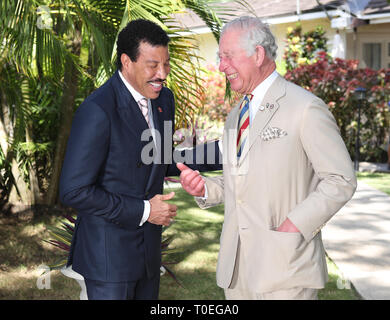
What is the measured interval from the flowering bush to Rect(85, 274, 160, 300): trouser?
11961mm

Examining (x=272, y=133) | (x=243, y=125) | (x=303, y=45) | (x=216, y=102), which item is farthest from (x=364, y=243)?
(x=303, y=45)

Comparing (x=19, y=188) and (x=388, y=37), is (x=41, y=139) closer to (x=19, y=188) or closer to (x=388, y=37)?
(x=19, y=188)

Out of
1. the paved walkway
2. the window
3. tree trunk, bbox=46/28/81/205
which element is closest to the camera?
the paved walkway

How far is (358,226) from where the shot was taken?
28.1ft

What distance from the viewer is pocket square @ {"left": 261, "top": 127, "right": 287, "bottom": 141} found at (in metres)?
2.89

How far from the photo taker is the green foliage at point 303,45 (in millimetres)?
18594

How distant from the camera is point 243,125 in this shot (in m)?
3.09

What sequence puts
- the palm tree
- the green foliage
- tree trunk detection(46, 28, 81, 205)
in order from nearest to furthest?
the palm tree, tree trunk detection(46, 28, 81, 205), the green foliage

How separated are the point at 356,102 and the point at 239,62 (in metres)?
12.3

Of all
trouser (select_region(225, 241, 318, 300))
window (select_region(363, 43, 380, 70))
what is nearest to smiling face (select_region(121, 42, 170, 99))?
trouser (select_region(225, 241, 318, 300))

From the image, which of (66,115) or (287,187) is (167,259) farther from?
(287,187)

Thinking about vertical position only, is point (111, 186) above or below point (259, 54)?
below

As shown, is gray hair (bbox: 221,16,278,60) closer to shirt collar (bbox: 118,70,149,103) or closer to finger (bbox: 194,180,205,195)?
shirt collar (bbox: 118,70,149,103)

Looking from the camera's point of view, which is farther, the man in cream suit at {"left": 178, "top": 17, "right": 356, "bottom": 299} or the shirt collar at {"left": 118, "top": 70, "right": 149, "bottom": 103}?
the shirt collar at {"left": 118, "top": 70, "right": 149, "bottom": 103}
